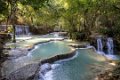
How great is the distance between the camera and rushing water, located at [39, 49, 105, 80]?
493 inches

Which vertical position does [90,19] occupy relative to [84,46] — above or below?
above

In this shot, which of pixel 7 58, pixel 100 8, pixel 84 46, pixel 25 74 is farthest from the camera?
pixel 100 8

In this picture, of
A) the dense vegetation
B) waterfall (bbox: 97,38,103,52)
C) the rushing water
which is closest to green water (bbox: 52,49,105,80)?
the rushing water

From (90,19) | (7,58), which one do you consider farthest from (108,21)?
(7,58)

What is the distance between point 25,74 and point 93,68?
497 centimetres

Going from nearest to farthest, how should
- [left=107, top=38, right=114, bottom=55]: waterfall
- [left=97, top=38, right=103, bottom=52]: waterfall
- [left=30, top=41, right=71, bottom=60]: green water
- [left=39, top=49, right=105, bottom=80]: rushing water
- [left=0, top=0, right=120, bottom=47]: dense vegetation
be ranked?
[left=39, top=49, right=105, bottom=80]: rushing water, [left=30, top=41, right=71, bottom=60]: green water, [left=107, top=38, right=114, bottom=55]: waterfall, [left=97, top=38, right=103, bottom=52]: waterfall, [left=0, top=0, right=120, bottom=47]: dense vegetation

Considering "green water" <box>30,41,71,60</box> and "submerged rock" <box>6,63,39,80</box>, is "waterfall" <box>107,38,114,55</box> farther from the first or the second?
"submerged rock" <box>6,63,39,80</box>

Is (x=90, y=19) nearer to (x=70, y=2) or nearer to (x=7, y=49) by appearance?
(x=70, y=2)

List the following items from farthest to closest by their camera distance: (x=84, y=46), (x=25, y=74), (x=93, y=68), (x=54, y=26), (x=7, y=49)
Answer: (x=54, y=26), (x=84, y=46), (x=7, y=49), (x=93, y=68), (x=25, y=74)

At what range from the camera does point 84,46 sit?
21984 mm

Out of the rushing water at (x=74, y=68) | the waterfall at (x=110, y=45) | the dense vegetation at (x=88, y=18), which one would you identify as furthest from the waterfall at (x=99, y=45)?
the rushing water at (x=74, y=68)

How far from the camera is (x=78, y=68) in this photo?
14539 mm

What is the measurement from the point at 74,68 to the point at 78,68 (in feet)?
0.88

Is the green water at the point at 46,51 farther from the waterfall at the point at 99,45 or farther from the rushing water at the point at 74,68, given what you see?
the waterfall at the point at 99,45
